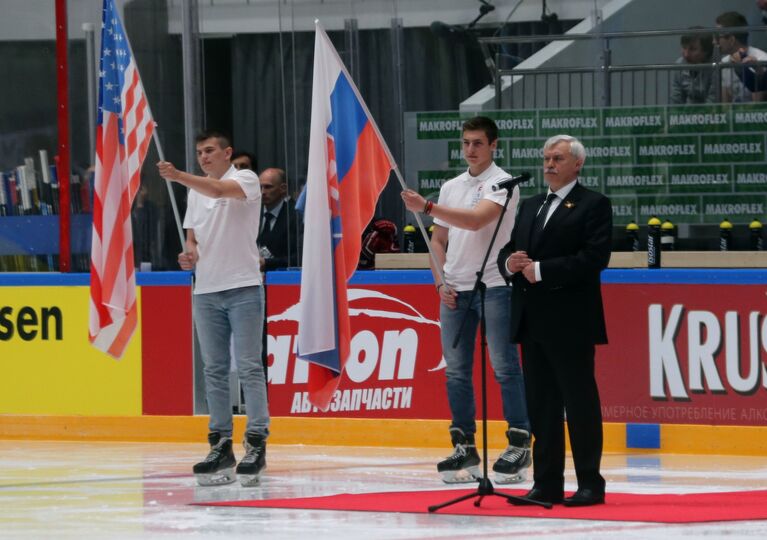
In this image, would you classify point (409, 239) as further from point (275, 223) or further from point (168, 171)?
point (168, 171)

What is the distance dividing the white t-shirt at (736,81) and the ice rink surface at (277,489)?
2807 mm

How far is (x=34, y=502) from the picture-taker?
848 cm

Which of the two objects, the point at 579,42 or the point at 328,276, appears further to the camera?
the point at 579,42

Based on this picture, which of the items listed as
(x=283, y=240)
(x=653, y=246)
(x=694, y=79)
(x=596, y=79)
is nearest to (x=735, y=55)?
(x=694, y=79)

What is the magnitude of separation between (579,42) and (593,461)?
16.2ft

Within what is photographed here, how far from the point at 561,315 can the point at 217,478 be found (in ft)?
7.91

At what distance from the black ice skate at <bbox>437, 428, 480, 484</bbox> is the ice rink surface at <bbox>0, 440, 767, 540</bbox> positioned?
0.27 feet

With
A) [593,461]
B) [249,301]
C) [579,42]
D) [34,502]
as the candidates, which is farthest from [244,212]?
[579,42]

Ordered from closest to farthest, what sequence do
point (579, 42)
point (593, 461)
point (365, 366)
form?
point (593, 461), point (365, 366), point (579, 42)

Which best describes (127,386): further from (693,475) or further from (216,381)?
(693,475)

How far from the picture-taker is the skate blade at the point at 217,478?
29.5ft

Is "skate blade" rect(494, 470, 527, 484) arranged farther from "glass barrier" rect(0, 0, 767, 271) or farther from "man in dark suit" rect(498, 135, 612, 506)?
"glass barrier" rect(0, 0, 767, 271)

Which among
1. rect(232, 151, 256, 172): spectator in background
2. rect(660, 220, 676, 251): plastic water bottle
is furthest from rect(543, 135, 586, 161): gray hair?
rect(232, 151, 256, 172): spectator in background

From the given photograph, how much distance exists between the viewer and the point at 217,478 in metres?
9.02
